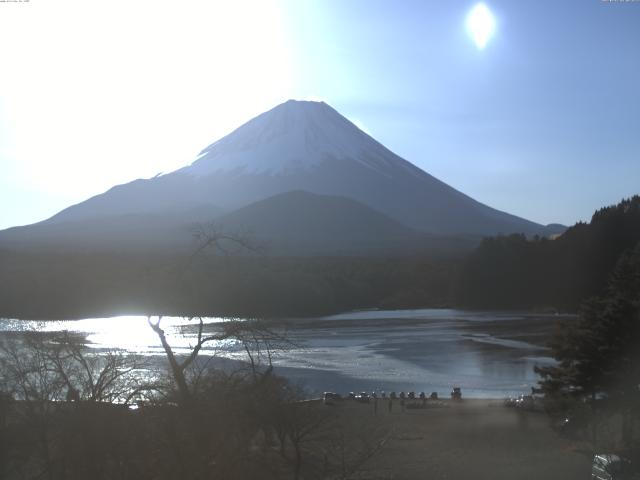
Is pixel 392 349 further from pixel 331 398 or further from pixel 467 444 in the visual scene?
pixel 467 444

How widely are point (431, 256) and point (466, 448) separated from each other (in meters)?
63.6

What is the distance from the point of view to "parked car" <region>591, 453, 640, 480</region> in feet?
28.3

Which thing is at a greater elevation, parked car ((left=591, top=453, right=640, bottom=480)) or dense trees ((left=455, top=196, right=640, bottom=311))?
dense trees ((left=455, top=196, right=640, bottom=311))

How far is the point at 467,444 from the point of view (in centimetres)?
1372

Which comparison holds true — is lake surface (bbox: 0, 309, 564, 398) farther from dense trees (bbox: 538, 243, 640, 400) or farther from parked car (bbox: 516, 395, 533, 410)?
dense trees (bbox: 538, 243, 640, 400)

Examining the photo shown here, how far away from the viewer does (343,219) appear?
108688mm

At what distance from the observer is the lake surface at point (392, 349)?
818 inches

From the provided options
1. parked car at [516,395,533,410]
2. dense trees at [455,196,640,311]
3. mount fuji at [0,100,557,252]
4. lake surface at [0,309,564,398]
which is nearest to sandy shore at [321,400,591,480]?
parked car at [516,395,533,410]

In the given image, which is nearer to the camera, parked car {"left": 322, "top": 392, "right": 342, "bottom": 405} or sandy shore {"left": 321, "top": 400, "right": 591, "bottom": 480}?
sandy shore {"left": 321, "top": 400, "right": 591, "bottom": 480}

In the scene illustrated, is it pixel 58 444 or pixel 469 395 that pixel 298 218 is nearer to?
pixel 469 395

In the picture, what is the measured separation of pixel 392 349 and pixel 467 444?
50.1 feet

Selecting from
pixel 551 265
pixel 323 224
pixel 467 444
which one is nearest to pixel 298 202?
pixel 323 224

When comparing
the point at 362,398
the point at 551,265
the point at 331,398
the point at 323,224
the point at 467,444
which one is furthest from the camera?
the point at 323,224

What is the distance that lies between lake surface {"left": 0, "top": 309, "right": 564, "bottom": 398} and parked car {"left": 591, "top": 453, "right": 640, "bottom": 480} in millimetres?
5659
